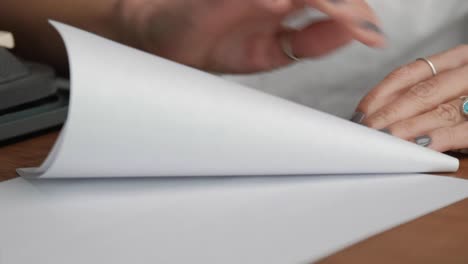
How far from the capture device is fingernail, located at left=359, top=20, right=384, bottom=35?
515 mm

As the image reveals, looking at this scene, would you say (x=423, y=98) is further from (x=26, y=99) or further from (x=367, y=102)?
(x=26, y=99)

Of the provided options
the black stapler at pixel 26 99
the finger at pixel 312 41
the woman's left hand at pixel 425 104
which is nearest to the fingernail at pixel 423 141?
the woman's left hand at pixel 425 104

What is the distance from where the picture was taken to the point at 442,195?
516mm

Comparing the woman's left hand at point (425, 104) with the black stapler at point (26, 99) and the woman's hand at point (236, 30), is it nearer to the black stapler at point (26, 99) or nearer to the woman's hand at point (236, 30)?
the woman's hand at point (236, 30)

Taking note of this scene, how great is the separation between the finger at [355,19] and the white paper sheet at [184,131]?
8 centimetres

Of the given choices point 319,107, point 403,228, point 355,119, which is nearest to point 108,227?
point 403,228

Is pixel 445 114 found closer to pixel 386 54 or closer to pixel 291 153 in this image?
pixel 291 153

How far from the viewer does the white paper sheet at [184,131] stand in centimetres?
49

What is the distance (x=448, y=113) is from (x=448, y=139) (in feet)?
0.20

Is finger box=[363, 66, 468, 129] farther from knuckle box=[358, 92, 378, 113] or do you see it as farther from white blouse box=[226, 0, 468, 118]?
white blouse box=[226, 0, 468, 118]

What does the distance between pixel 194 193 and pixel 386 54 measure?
598 millimetres

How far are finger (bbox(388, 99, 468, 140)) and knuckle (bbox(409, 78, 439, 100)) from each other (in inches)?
0.7

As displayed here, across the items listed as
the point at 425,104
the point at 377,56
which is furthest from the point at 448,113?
the point at 377,56

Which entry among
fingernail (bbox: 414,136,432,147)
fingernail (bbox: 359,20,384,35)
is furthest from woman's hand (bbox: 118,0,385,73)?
fingernail (bbox: 414,136,432,147)
